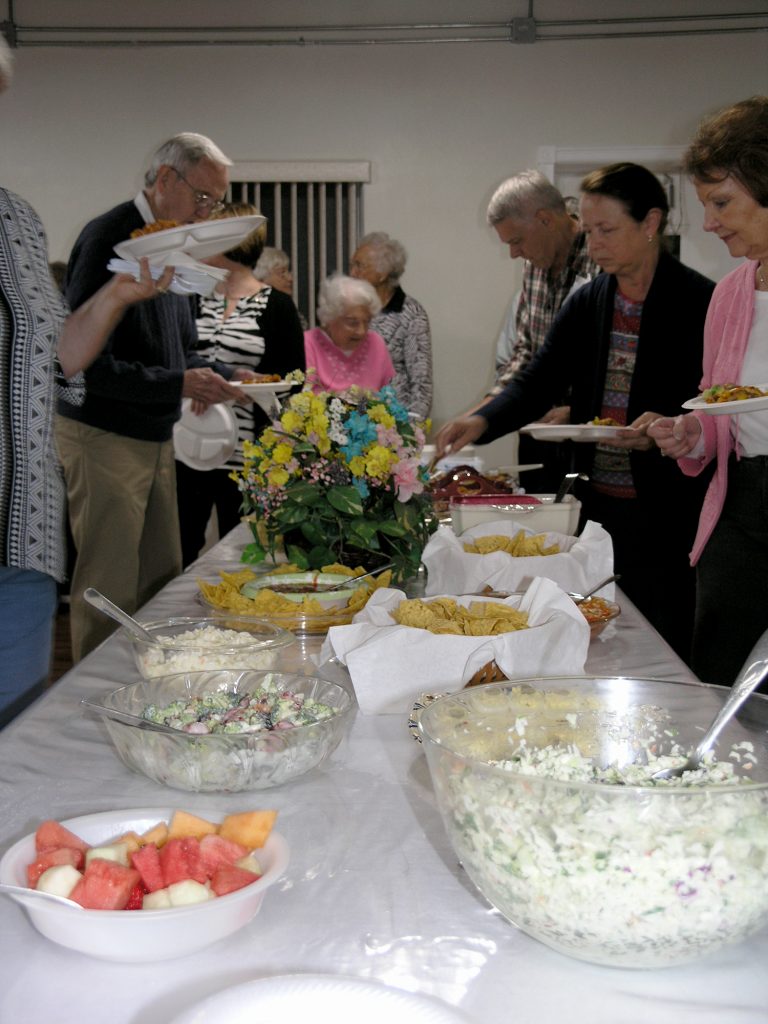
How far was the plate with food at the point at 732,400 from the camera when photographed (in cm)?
176

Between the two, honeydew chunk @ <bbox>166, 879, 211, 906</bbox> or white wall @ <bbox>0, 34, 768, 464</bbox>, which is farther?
white wall @ <bbox>0, 34, 768, 464</bbox>

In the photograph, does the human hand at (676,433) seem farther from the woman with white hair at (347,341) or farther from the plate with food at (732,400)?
Answer: the woman with white hair at (347,341)

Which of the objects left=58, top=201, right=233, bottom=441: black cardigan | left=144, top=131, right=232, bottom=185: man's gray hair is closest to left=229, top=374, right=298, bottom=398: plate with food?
left=58, top=201, right=233, bottom=441: black cardigan

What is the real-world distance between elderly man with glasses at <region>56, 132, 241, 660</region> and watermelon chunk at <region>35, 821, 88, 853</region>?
6.44ft

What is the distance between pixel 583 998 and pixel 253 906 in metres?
0.21

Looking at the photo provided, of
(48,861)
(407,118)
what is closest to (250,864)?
(48,861)

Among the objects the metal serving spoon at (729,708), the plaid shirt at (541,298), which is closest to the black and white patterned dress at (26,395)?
the metal serving spoon at (729,708)

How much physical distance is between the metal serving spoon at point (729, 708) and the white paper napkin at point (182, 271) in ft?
6.14

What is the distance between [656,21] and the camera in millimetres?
5492

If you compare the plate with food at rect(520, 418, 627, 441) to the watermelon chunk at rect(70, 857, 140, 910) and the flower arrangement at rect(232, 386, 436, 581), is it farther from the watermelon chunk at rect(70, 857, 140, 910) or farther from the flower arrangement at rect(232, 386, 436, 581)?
the watermelon chunk at rect(70, 857, 140, 910)

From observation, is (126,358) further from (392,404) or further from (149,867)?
(149,867)

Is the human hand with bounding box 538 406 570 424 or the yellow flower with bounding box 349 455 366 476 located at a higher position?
the yellow flower with bounding box 349 455 366 476

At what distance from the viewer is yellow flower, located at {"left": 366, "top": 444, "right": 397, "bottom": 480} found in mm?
1767

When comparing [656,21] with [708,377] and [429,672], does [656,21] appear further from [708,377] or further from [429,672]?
[429,672]
